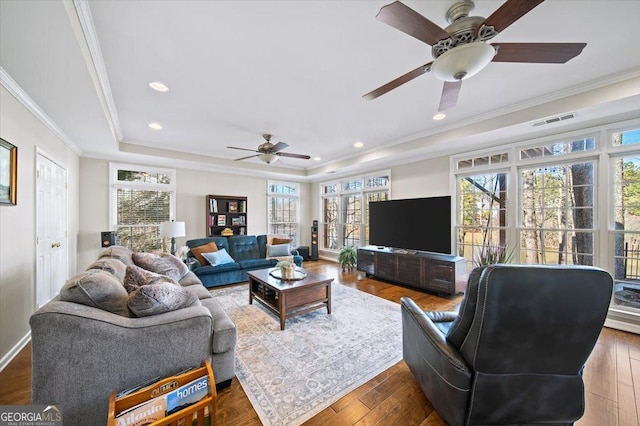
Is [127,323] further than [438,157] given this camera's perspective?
No

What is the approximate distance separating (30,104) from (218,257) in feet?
9.93

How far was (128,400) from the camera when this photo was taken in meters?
1.35

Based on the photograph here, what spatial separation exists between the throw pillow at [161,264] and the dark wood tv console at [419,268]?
3524mm

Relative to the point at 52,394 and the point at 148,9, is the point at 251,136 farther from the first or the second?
the point at 52,394

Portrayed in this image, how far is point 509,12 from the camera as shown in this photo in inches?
53.3

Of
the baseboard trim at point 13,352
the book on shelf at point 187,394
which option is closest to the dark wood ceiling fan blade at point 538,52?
the book on shelf at point 187,394

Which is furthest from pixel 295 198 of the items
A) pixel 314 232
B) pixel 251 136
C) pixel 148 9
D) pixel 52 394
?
pixel 52 394

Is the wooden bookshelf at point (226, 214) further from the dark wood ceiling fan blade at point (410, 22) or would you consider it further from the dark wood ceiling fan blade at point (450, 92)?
the dark wood ceiling fan blade at point (410, 22)

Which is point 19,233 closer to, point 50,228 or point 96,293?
point 50,228

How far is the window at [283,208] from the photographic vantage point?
720 cm

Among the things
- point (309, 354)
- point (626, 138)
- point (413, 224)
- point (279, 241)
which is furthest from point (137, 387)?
point (626, 138)

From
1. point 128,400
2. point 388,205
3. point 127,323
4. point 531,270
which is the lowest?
point 128,400

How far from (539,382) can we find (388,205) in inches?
150

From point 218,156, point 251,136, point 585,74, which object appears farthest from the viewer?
point 218,156
